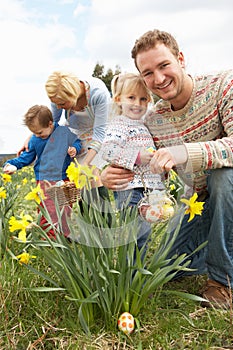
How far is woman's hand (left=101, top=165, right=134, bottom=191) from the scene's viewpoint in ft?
5.29

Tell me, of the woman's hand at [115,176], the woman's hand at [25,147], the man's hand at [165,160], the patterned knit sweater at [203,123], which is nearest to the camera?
the man's hand at [165,160]

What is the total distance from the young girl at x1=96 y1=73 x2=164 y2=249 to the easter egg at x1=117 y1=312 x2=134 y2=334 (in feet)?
1.08

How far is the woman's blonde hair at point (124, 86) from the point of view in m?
1.64

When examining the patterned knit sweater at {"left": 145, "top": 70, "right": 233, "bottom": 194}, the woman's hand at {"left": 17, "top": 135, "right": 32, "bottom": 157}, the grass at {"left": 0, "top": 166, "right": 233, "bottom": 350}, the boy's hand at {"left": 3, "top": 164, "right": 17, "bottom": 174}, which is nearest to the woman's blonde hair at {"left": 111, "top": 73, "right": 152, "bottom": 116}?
the patterned knit sweater at {"left": 145, "top": 70, "right": 233, "bottom": 194}

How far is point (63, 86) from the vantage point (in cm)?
198

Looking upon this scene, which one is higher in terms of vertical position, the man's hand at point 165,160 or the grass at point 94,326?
the man's hand at point 165,160

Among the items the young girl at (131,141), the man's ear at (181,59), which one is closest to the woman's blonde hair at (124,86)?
the young girl at (131,141)

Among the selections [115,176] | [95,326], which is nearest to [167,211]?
[115,176]

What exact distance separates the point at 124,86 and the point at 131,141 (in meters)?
0.26

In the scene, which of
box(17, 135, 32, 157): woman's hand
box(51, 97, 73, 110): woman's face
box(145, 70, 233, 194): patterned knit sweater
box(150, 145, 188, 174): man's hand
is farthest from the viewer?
box(17, 135, 32, 157): woman's hand

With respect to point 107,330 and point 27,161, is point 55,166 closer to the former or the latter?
point 107,330

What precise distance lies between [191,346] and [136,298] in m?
0.27

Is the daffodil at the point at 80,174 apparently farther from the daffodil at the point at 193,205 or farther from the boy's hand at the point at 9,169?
the boy's hand at the point at 9,169

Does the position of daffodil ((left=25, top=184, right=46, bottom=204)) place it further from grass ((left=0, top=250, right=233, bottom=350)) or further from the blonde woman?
grass ((left=0, top=250, right=233, bottom=350))
